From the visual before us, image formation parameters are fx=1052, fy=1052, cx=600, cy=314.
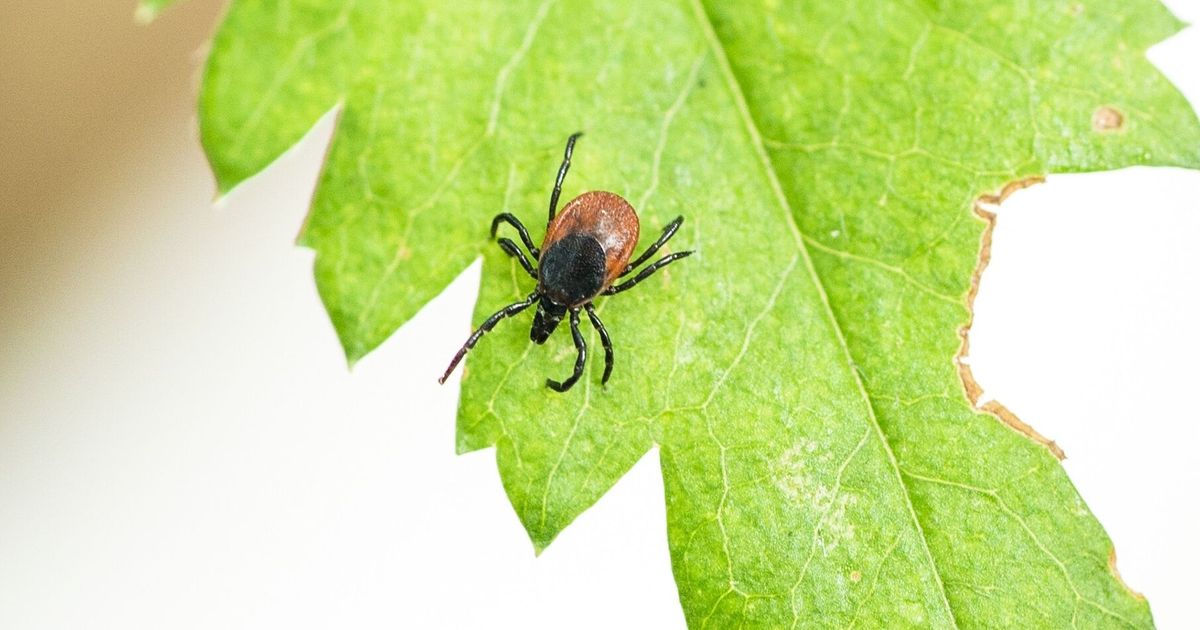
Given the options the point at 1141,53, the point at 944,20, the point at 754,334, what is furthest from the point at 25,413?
the point at 1141,53

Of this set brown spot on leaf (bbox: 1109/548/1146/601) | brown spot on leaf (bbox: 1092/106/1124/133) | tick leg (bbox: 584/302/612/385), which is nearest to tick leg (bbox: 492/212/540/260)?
tick leg (bbox: 584/302/612/385)

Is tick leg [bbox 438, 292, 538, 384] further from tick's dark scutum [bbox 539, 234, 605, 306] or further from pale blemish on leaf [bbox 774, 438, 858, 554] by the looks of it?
pale blemish on leaf [bbox 774, 438, 858, 554]

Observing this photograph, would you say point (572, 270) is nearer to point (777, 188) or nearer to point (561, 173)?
point (561, 173)

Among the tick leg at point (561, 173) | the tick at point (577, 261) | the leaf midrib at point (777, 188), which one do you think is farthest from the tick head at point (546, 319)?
the leaf midrib at point (777, 188)

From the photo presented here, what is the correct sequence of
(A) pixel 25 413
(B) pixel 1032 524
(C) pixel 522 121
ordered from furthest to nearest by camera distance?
(A) pixel 25 413 < (C) pixel 522 121 < (B) pixel 1032 524

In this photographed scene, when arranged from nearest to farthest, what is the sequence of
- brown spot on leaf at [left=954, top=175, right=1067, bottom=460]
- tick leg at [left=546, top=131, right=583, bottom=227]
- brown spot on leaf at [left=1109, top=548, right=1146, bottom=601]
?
brown spot on leaf at [left=1109, top=548, right=1146, bottom=601], brown spot on leaf at [left=954, top=175, right=1067, bottom=460], tick leg at [left=546, top=131, right=583, bottom=227]

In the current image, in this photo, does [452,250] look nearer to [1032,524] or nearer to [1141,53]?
[1032,524]

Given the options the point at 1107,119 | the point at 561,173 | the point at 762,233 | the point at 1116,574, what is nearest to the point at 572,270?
the point at 561,173
